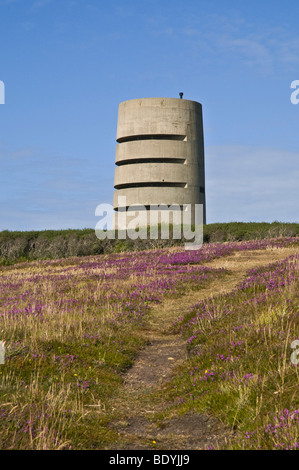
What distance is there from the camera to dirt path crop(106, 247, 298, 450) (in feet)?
21.7

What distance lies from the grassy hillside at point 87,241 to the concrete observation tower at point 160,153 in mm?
10397

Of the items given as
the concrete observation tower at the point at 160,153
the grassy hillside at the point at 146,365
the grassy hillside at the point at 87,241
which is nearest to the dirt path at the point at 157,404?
the grassy hillside at the point at 146,365

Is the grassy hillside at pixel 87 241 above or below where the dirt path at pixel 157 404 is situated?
above

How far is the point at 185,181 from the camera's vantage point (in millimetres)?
55000

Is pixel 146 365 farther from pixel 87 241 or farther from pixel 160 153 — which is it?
pixel 160 153

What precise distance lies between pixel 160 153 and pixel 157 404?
47.3 meters

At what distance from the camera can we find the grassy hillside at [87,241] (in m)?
43.6

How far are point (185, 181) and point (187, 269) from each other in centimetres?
3241

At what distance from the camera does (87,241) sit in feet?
144

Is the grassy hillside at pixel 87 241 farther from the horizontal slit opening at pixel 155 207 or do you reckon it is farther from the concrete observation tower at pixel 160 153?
the concrete observation tower at pixel 160 153

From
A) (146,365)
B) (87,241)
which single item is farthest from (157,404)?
(87,241)
